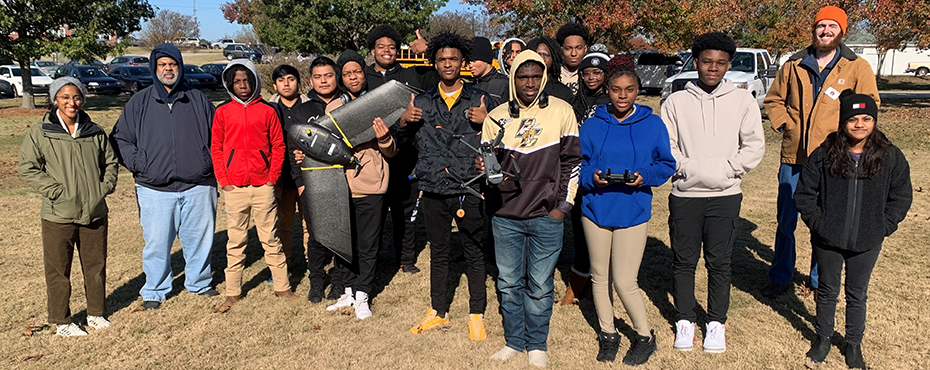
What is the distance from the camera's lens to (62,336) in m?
4.59

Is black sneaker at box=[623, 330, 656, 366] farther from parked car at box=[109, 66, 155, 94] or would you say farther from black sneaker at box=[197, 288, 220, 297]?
parked car at box=[109, 66, 155, 94]

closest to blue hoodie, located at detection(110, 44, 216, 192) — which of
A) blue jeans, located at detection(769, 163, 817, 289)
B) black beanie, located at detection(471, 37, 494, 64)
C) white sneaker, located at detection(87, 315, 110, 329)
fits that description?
white sneaker, located at detection(87, 315, 110, 329)

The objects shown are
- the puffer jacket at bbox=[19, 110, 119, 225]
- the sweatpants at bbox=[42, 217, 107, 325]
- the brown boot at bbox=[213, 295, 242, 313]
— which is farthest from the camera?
the brown boot at bbox=[213, 295, 242, 313]

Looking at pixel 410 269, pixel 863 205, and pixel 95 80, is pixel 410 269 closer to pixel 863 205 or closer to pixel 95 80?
pixel 863 205

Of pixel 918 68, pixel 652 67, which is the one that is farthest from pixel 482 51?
pixel 918 68

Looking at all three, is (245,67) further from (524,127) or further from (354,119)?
(524,127)

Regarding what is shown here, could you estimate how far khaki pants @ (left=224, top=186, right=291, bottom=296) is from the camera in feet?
16.5

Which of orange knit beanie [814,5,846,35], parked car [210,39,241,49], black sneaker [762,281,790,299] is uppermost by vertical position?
parked car [210,39,241,49]

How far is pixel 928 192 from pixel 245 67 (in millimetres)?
8596

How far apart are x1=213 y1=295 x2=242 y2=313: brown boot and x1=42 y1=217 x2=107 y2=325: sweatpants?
828 millimetres

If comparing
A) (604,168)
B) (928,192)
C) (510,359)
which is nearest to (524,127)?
(604,168)

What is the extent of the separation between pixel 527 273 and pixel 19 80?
102ft

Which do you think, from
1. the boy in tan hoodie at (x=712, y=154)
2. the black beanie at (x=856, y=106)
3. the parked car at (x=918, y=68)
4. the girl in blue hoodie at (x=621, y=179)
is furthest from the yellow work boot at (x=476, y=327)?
the parked car at (x=918, y=68)

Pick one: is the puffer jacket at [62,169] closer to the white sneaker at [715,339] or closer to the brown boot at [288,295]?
the brown boot at [288,295]
